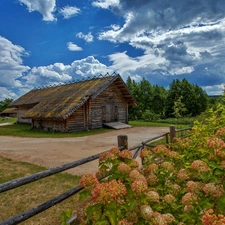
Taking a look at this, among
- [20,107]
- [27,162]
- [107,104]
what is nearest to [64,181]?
[27,162]

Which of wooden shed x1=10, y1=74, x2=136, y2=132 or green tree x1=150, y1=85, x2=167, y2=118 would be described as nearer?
wooden shed x1=10, y1=74, x2=136, y2=132

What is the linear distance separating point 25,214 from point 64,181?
3525mm

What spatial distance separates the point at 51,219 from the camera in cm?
427

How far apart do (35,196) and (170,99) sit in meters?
38.5

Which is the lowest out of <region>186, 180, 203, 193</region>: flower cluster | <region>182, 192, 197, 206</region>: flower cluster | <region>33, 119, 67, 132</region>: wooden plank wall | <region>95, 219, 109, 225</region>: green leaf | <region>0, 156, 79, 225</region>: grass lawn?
<region>0, 156, 79, 225</region>: grass lawn

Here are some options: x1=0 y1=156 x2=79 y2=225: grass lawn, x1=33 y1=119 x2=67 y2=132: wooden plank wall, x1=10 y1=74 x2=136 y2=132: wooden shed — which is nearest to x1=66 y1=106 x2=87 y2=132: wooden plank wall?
x1=10 y1=74 x2=136 y2=132: wooden shed

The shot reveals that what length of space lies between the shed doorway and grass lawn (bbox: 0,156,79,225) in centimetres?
1448

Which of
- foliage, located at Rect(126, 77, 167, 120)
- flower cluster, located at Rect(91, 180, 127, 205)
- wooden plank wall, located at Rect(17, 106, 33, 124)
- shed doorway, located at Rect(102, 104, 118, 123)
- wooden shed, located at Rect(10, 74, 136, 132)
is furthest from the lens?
foliage, located at Rect(126, 77, 167, 120)

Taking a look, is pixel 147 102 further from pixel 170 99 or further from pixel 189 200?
pixel 189 200

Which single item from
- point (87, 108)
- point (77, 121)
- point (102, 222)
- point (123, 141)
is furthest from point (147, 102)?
point (102, 222)

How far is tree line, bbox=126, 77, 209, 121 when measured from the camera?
3919 cm

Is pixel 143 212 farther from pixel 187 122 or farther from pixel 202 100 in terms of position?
pixel 202 100

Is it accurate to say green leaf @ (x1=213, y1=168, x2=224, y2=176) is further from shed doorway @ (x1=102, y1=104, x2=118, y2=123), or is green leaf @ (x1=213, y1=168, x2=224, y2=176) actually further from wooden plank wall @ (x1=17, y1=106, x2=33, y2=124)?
wooden plank wall @ (x1=17, y1=106, x2=33, y2=124)

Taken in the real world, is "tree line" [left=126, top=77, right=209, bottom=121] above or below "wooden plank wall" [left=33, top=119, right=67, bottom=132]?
above
